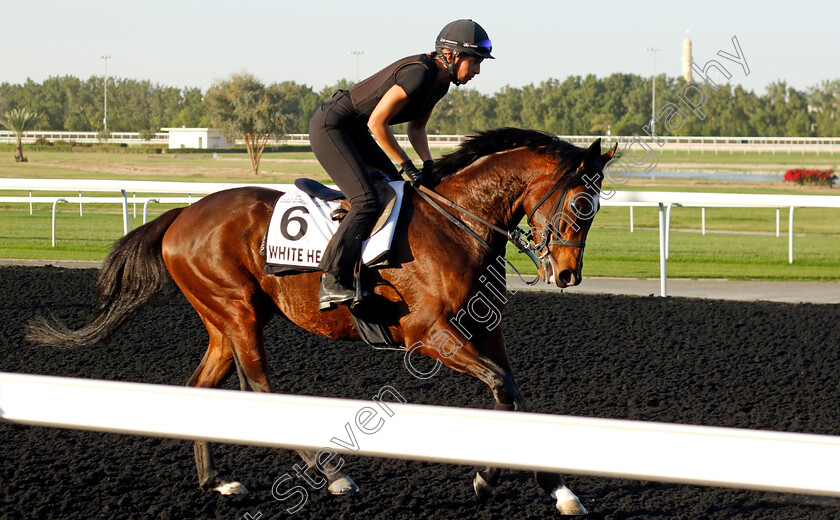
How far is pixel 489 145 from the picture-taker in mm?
4016

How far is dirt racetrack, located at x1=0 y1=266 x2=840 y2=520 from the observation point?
3.74 metres

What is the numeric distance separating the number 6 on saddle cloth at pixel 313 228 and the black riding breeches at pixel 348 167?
0.06 m

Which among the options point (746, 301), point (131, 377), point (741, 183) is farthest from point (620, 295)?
point (741, 183)

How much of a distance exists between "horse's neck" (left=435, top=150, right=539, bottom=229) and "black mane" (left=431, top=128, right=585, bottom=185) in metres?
0.06

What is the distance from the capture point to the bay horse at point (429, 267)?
147 inches

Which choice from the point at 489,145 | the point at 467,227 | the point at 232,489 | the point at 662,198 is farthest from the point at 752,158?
the point at 232,489

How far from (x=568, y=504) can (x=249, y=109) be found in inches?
1683

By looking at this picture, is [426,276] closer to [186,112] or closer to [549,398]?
[549,398]

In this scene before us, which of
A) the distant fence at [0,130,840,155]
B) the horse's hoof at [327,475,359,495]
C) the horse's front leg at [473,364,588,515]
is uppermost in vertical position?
the distant fence at [0,130,840,155]

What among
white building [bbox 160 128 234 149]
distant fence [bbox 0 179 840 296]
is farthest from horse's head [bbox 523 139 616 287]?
white building [bbox 160 128 234 149]

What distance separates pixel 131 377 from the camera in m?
5.87

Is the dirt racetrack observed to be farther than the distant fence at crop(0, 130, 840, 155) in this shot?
No

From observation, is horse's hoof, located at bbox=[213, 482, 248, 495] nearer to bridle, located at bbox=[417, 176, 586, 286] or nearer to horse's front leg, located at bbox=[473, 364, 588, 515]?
horse's front leg, located at bbox=[473, 364, 588, 515]

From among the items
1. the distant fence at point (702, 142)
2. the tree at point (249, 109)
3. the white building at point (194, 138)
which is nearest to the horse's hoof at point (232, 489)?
the tree at point (249, 109)
